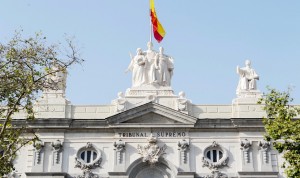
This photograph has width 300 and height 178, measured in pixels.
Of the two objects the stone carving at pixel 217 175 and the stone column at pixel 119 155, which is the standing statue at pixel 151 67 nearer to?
the stone column at pixel 119 155

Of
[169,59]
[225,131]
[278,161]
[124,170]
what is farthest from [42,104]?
[278,161]

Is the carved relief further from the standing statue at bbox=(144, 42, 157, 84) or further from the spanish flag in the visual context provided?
the spanish flag

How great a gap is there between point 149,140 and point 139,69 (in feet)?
15.5

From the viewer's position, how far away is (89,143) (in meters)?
31.6

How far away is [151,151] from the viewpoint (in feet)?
102

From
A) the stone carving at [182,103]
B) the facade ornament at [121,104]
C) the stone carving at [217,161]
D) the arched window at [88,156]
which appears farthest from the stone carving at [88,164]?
the stone carving at [217,161]

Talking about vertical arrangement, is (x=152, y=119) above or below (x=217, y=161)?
above

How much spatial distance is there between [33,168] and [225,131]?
11.1 meters

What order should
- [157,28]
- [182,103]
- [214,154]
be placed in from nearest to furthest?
[214,154] < [182,103] < [157,28]

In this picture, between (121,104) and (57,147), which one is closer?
(57,147)

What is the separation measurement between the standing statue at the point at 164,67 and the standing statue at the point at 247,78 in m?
4.11

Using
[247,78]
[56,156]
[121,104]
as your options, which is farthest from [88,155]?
[247,78]

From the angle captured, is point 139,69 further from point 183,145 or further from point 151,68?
point 183,145

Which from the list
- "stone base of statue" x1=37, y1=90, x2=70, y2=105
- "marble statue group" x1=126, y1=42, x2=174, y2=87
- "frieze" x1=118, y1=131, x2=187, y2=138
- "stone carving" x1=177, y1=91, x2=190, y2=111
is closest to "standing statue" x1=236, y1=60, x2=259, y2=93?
"stone carving" x1=177, y1=91, x2=190, y2=111
